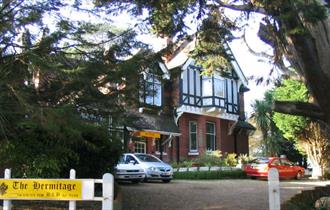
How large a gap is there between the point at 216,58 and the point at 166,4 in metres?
4.36

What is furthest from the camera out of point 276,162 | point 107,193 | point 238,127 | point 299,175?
point 238,127

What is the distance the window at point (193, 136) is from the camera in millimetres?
41500

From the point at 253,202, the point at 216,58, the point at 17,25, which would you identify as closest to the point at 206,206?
the point at 253,202

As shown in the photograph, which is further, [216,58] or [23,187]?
[216,58]

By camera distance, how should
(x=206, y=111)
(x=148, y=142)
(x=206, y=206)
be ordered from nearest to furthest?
(x=206, y=206)
(x=148, y=142)
(x=206, y=111)

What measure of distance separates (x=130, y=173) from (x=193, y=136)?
715 inches

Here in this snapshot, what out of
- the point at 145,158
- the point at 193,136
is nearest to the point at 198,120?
the point at 193,136

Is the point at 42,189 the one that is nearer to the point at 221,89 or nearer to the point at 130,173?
the point at 130,173

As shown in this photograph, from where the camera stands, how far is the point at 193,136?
41.9 meters

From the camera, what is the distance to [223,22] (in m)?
17.2

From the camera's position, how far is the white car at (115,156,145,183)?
78.9 feet

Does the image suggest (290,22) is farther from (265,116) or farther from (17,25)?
(265,116)

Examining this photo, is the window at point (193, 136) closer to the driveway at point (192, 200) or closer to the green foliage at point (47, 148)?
the driveway at point (192, 200)

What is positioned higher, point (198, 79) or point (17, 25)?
point (198, 79)
